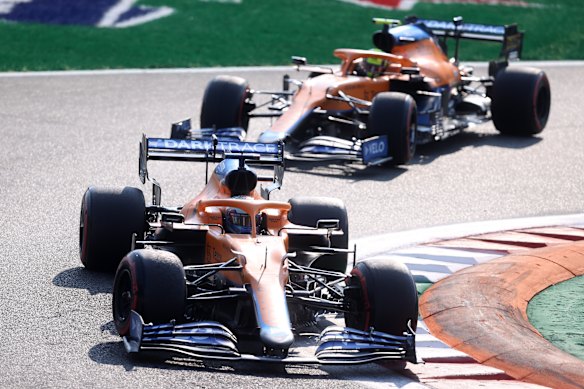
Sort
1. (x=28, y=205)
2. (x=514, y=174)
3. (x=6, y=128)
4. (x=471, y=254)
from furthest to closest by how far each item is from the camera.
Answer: (x=6, y=128), (x=514, y=174), (x=28, y=205), (x=471, y=254)

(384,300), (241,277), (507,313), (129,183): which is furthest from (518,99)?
(241,277)

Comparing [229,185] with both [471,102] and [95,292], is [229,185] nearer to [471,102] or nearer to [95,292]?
[95,292]

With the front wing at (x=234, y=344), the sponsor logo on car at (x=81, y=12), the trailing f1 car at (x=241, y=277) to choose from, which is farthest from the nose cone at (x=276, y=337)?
the sponsor logo on car at (x=81, y=12)

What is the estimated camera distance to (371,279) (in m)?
9.24

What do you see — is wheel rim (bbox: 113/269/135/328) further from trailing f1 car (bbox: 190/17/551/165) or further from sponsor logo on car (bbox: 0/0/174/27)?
sponsor logo on car (bbox: 0/0/174/27)

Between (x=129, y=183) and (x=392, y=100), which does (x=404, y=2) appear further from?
(x=129, y=183)

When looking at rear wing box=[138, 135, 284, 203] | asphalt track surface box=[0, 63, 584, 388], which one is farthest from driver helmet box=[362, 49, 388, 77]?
rear wing box=[138, 135, 284, 203]

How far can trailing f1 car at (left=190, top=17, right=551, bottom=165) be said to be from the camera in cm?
1616

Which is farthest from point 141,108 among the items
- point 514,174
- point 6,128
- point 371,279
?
point 371,279

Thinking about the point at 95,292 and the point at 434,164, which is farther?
the point at 434,164

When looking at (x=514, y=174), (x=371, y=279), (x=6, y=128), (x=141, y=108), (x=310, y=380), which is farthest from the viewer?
(x=141, y=108)

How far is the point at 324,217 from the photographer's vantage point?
10.8 m

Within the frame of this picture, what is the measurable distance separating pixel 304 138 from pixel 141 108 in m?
4.08

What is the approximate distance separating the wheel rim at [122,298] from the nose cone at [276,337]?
3.35 feet
